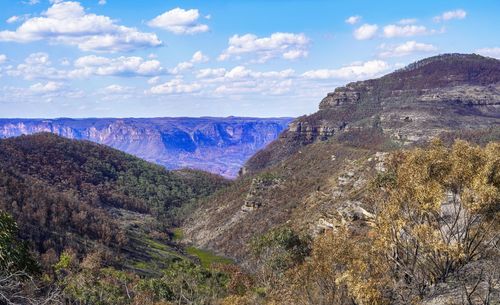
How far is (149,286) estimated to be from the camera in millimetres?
77000

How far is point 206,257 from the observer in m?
167

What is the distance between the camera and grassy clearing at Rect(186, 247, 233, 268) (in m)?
156

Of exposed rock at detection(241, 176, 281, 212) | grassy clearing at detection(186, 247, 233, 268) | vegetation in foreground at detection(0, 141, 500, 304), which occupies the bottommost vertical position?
grassy clearing at detection(186, 247, 233, 268)

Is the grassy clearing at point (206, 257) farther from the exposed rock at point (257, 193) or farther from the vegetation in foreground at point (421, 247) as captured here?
the vegetation in foreground at point (421, 247)

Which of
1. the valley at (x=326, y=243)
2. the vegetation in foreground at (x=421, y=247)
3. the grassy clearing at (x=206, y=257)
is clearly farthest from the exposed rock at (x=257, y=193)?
the vegetation in foreground at (x=421, y=247)

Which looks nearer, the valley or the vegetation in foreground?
the vegetation in foreground

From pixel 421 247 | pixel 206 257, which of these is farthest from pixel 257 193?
pixel 421 247

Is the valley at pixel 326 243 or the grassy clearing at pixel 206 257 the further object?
the grassy clearing at pixel 206 257

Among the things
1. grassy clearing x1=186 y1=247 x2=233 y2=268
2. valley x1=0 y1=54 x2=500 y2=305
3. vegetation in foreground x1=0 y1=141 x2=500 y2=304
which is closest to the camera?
vegetation in foreground x1=0 y1=141 x2=500 y2=304

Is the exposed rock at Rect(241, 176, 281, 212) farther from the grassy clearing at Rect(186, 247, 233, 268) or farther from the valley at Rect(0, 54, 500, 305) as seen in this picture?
the grassy clearing at Rect(186, 247, 233, 268)

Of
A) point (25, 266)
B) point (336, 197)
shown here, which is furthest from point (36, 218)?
Answer: point (25, 266)

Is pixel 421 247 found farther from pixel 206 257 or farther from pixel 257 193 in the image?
pixel 257 193

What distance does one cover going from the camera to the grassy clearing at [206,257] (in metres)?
156

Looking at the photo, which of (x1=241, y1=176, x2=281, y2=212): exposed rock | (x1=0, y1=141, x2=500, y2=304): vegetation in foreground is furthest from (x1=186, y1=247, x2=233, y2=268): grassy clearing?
(x1=0, y1=141, x2=500, y2=304): vegetation in foreground
